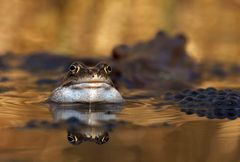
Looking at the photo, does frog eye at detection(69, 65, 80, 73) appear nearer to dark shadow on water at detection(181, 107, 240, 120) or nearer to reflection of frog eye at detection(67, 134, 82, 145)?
dark shadow on water at detection(181, 107, 240, 120)

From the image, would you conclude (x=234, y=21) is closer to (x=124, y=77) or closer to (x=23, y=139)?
(x=124, y=77)

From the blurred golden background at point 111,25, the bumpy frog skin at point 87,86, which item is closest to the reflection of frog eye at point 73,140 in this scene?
the bumpy frog skin at point 87,86

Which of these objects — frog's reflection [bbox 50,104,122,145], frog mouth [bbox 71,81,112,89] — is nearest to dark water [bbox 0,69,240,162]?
frog's reflection [bbox 50,104,122,145]

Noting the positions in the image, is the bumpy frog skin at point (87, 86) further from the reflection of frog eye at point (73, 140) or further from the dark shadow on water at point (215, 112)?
the reflection of frog eye at point (73, 140)

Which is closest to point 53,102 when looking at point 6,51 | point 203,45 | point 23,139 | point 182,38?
point 23,139

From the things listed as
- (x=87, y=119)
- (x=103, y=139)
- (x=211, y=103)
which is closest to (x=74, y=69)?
(x=87, y=119)

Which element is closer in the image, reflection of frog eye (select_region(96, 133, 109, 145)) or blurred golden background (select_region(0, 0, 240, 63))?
reflection of frog eye (select_region(96, 133, 109, 145))

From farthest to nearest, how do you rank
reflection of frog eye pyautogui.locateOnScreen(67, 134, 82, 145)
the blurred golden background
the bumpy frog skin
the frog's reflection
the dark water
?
the blurred golden background < the bumpy frog skin < the frog's reflection < reflection of frog eye pyautogui.locateOnScreen(67, 134, 82, 145) < the dark water
